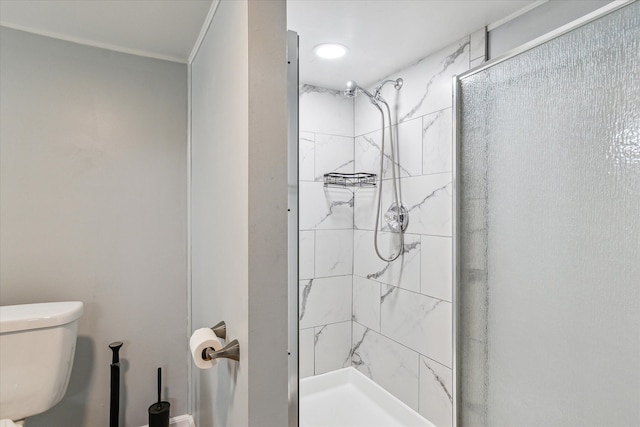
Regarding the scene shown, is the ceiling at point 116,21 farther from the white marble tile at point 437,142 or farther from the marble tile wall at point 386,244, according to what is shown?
the white marble tile at point 437,142

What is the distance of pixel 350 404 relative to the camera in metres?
2.30

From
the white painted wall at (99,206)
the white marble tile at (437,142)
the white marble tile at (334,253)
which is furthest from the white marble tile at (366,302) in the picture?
the white painted wall at (99,206)

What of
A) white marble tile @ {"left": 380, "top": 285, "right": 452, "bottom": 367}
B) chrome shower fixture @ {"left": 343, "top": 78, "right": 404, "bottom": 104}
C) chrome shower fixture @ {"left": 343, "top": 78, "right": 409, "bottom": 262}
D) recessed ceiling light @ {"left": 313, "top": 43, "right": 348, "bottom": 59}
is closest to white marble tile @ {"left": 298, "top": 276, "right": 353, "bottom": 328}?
white marble tile @ {"left": 380, "top": 285, "right": 452, "bottom": 367}

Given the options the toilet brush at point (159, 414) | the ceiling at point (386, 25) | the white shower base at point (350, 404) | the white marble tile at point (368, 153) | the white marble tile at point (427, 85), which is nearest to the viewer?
the ceiling at point (386, 25)

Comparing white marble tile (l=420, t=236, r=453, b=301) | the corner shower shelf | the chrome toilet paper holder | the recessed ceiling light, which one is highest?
the recessed ceiling light

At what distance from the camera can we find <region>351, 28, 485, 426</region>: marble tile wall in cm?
179

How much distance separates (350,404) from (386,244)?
3.63 feet

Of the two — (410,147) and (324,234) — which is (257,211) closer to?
(410,147)

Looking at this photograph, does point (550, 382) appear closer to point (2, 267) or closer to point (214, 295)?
point (214, 295)

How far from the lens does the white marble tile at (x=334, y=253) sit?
241cm

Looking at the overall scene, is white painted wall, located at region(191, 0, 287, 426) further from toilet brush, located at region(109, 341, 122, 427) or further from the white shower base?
the white shower base

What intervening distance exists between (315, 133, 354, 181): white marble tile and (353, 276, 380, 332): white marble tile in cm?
81

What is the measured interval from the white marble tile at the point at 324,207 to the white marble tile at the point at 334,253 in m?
0.05

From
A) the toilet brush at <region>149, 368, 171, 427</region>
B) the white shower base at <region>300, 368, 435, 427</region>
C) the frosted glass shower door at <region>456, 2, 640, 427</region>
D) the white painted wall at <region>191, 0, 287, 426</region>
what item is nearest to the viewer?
the white painted wall at <region>191, 0, 287, 426</region>
